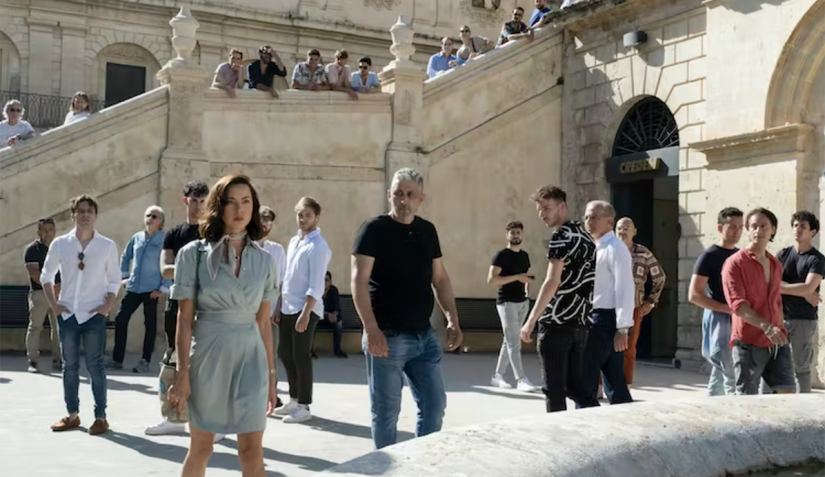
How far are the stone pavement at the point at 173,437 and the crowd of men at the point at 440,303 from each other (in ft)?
1.29

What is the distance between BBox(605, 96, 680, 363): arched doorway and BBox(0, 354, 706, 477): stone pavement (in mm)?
3454

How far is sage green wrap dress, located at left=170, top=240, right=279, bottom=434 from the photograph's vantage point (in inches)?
173

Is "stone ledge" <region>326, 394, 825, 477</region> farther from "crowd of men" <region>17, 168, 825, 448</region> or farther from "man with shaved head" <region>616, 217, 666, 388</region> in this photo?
"man with shaved head" <region>616, 217, 666, 388</region>

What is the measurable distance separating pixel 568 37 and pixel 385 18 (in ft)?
36.4

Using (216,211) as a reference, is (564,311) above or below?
below

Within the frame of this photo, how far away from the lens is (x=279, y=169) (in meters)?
15.0

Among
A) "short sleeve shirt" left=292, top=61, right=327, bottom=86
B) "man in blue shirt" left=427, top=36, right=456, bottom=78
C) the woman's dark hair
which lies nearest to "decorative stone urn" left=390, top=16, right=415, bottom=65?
"short sleeve shirt" left=292, top=61, right=327, bottom=86

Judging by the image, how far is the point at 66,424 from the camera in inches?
293

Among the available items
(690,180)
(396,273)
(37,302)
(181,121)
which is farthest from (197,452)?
(690,180)

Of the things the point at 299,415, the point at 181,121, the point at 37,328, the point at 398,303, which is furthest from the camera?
the point at 181,121

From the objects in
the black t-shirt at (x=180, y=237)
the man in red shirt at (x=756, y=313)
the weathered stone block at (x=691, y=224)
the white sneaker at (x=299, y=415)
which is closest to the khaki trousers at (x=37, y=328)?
the white sneaker at (x=299, y=415)

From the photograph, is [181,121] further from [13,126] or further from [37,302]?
[37,302]

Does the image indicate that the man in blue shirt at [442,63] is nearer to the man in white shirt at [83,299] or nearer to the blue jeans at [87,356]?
the man in white shirt at [83,299]

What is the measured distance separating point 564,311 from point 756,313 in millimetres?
1314
